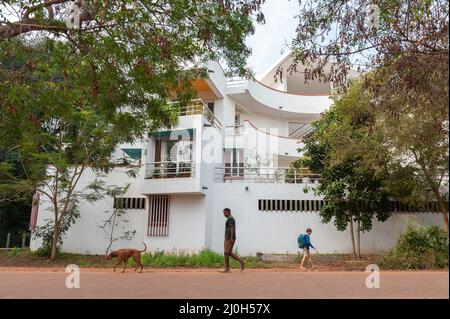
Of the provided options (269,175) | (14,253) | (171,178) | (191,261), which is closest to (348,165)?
(269,175)

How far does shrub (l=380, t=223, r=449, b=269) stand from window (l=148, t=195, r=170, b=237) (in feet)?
28.8

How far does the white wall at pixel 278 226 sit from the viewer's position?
18.2m

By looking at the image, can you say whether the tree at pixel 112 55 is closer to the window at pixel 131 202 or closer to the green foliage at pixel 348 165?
the green foliage at pixel 348 165

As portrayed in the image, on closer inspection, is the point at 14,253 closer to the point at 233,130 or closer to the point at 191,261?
the point at 191,261

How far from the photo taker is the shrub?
45.4 feet

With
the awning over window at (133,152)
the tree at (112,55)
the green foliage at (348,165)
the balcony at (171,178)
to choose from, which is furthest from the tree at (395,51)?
the awning over window at (133,152)

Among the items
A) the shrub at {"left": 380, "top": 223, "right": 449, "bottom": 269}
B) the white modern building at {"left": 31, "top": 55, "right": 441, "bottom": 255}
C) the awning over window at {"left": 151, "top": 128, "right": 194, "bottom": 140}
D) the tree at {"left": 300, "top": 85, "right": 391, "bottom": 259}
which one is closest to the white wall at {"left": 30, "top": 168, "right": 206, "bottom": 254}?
the white modern building at {"left": 31, "top": 55, "right": 441, "bottom": 255}

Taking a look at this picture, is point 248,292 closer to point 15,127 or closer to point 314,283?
point 314,283

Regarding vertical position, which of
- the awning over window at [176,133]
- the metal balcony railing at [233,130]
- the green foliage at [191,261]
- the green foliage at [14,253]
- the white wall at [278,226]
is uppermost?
the metal balcony railing at [233,130]

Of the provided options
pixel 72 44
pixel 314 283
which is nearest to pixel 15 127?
pixel 72 44

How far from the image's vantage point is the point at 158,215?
746 inches

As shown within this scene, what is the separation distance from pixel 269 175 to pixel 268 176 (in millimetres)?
99

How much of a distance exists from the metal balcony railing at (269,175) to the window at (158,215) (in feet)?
8.28

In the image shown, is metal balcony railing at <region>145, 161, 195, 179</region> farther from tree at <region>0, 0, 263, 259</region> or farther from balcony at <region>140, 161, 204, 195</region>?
tree at <region>0, 0, 263, 259</region>
